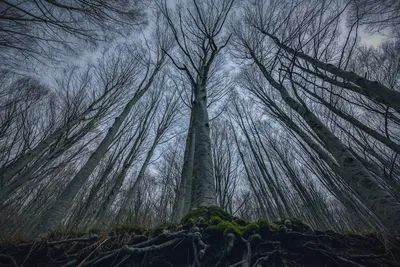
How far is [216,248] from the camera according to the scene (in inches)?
55.0

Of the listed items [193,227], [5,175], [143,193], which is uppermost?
[143,193]

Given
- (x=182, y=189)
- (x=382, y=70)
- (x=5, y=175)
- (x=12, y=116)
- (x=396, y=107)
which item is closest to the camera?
(x=396, y=107)

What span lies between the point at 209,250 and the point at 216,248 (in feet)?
0.21

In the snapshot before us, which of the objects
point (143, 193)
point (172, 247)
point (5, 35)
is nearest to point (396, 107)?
point (172, 247)

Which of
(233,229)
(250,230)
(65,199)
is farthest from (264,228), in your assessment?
(65,199)

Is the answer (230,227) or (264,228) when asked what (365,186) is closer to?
(264,228)

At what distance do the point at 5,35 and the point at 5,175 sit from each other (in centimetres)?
339

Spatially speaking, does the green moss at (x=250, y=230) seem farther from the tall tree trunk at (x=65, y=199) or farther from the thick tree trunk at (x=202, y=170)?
the tall tree trunk at (x=65, y=199)

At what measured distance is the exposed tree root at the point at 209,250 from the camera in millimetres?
1257

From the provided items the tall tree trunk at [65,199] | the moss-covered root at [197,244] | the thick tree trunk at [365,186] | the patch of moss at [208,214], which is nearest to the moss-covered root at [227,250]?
the moss-covered root at [197,244]

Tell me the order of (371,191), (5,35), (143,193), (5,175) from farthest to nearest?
(143,193) → (5,175) → (5,35) → (371,191)

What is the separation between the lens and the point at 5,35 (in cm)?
354

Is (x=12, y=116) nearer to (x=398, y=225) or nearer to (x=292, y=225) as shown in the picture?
(x=292, y=225)

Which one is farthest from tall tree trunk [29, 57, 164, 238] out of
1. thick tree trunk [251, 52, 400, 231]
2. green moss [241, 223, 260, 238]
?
thick tree trunk [251, 52, 400, 231]
